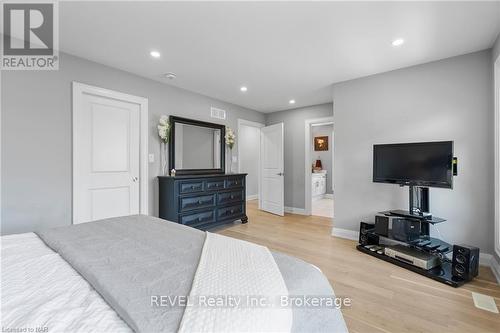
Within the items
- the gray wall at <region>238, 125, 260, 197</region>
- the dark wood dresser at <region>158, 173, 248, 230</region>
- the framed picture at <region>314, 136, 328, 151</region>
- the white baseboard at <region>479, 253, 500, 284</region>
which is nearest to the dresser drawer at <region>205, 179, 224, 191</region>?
the dark wood dresser at <region>158, 173, 248, 230</region>

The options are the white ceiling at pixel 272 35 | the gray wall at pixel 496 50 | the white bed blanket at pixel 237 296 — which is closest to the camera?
the white bed blanket at pixel 237 296

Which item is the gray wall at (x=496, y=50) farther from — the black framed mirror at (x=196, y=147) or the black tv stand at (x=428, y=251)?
the black framed mirror at (x=196, y=147)

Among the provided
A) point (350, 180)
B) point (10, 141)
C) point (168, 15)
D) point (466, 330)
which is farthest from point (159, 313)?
point (350, 180)

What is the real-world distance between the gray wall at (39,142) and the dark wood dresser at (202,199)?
3.83ft

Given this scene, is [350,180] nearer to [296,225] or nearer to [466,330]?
[296,225]

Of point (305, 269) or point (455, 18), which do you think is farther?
point (455, 18)

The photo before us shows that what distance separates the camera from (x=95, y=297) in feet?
2.60

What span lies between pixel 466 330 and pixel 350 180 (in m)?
2.17

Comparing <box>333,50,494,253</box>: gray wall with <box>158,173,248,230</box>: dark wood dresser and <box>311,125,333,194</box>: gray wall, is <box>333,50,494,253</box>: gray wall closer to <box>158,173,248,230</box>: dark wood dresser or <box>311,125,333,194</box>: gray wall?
<box>158,173,248,230</box>: dark wood dresser

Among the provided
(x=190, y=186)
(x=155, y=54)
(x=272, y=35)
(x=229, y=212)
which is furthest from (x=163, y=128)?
(x=272, y=35)

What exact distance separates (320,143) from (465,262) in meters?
6.00

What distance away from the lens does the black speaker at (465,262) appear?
7.20ft

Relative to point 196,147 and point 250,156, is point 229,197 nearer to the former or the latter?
point 196,147

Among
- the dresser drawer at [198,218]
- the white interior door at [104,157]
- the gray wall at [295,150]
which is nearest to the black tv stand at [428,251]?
the dresser drawer at [198,218]
